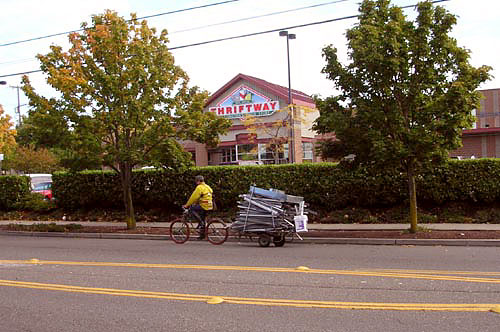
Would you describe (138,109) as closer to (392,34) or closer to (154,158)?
(154,158)

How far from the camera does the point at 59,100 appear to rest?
1659 centimetres

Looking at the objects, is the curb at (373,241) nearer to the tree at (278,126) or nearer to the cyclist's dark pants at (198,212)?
the cyclist's dark pants at (198,212)

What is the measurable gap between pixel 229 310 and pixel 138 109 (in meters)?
10.8

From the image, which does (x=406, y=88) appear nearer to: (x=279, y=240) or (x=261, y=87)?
(x=279, y=240)

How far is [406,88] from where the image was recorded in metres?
13.5

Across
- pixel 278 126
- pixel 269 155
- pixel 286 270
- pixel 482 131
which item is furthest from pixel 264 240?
pixel 482 131

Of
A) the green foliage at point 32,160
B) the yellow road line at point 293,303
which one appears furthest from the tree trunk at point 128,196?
the green foliage at point 32,160

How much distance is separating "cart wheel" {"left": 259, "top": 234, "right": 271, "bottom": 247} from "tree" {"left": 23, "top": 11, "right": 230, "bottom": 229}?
521cm

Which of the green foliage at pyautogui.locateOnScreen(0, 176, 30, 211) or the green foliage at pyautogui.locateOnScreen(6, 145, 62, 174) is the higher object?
the green foliage at pyautogui.locateOnScreen(6, 145, 62, 174)

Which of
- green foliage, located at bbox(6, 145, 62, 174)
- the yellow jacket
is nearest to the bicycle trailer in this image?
the yellow jacket

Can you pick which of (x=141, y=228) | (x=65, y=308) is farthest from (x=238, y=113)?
(x=65, y=308)

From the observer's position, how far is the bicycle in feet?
45.7

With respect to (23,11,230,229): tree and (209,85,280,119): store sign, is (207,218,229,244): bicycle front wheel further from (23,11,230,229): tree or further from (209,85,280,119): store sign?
(209,85,280,119): store sign

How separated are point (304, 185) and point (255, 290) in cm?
1116
